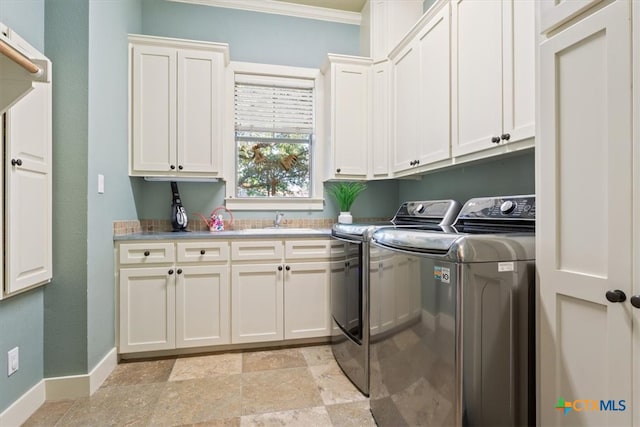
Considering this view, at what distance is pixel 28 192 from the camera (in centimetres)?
163

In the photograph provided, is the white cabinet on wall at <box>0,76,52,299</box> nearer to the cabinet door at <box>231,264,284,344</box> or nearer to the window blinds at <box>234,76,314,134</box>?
the cabinet door at <box>231,264,284,344</box>

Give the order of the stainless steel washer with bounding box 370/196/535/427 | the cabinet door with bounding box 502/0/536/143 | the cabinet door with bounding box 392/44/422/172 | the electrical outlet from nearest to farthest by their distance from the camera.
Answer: the stainless steel washer with bounding box 370/196/535/427 < the cabinet door with bounding box 502/0/536/143 < the electrical outlet < the cabinet door with bounding box 392/44/422/172

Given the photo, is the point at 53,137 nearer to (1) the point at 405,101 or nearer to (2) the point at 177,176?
(2) the point at 177,176

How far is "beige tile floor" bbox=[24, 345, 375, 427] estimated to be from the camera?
5.49ft

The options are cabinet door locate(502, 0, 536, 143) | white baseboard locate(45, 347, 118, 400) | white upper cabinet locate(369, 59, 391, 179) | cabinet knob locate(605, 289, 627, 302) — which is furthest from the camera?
white upper cabinet locate(369, 59, 391, 179)

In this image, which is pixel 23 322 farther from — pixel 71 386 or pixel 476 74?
pixel 476 74

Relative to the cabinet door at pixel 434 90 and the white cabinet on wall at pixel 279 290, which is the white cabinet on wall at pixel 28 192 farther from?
the cabinet door at pixel 434 90

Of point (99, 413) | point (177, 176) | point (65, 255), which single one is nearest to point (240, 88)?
point (177, 176)

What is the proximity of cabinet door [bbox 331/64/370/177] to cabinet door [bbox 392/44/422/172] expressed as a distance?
30cm

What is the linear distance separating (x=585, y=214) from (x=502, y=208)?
0.68 m

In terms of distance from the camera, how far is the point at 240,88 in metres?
3.07

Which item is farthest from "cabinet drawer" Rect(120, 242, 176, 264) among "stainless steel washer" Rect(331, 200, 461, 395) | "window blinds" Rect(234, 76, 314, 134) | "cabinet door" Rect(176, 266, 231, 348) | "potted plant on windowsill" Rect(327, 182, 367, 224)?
"potted plant on windowsill" Rect(327, 182, 367, 224)

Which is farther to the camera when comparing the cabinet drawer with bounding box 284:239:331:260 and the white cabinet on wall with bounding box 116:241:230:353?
the cabinet drawer with bounding box 284:239:331:260

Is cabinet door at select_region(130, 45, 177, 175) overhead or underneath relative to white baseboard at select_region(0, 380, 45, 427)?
overhead
